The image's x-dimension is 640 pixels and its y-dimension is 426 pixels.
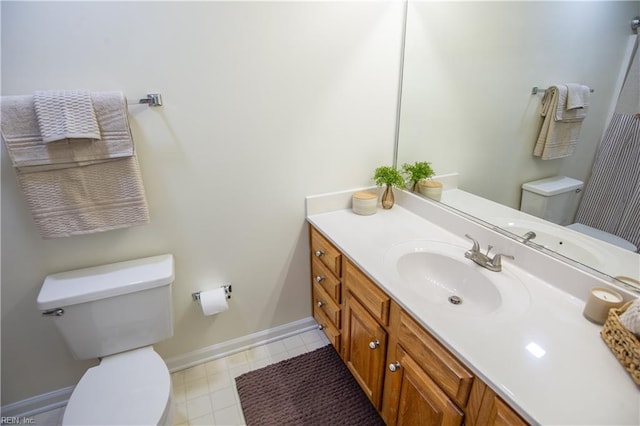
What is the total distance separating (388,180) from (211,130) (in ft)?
2.99

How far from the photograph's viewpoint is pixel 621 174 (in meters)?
0.98

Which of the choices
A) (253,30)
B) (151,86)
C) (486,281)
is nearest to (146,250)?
(151,86)

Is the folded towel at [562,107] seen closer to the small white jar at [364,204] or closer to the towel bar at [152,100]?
the small white jar at [364,204]

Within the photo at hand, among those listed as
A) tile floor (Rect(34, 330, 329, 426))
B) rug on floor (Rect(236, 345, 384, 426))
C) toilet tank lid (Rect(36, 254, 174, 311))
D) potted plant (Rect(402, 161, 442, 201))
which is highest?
potted plant (Rect(402, 161, 442, 201))

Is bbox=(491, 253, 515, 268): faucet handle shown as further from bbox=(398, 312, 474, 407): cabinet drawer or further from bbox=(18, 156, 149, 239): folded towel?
bbox=(18, 156, 149, 239): folded towel

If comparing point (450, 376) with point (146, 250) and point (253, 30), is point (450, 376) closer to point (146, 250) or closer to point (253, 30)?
point (146, 250)

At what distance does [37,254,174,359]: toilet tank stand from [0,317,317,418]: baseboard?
0.40 meters

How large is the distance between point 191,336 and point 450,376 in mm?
1380

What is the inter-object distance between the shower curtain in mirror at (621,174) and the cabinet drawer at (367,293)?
29.3 inches

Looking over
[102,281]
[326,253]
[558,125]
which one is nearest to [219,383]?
[102,281]

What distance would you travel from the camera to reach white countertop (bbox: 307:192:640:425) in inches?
26.7

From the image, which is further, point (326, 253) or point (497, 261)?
point (326, 253)

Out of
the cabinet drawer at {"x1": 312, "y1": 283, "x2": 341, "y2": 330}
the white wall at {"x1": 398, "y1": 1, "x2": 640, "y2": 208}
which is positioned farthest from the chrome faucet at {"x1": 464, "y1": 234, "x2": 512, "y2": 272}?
the cabinet drawer at {"x1": 312, "y1": 283, "x2": 341, "y2": 330}

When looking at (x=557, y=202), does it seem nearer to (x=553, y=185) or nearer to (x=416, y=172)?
(x=553, y=185)
